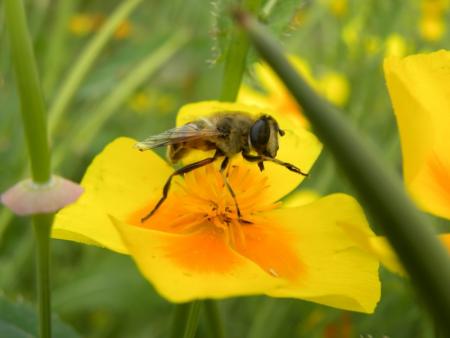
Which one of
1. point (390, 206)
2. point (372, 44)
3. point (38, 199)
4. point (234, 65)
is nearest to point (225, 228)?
point (234, 65)

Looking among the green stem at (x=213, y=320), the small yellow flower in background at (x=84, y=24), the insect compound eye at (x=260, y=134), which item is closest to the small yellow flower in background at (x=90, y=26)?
the small yellow flower in background at (x=84, y=24)

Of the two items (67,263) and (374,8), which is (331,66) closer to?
(374,8)

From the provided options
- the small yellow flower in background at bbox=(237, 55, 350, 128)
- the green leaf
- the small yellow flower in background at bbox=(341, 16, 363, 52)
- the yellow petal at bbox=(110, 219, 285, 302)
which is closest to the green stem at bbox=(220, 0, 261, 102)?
the yellow petal at bbox=(110, 219, 285, 302)

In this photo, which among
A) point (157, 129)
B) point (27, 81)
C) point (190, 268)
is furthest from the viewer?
point (157, 129)

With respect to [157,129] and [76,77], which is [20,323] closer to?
[76,77]

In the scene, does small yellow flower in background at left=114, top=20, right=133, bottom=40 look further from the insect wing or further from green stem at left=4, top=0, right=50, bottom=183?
green stem at left=4, top=0, right=50, bottom=183
